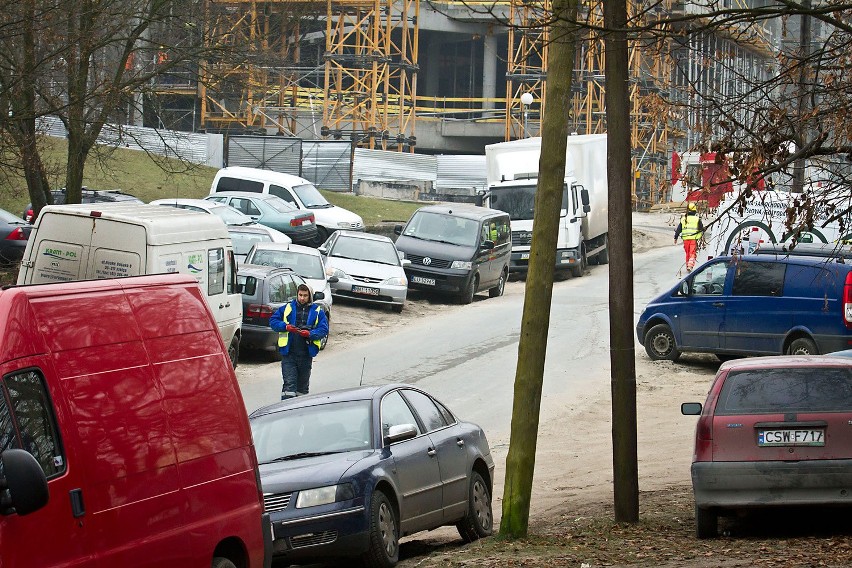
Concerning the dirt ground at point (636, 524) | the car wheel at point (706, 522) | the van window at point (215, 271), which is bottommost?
the dirt ground at point (636, 524)

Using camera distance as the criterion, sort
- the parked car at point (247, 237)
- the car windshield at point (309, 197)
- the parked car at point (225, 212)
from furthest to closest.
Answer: the car windshield at point (309, 197), the parked car at point (225, 212), the parked car at point (247, 237)

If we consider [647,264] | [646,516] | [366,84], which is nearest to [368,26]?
[366,84]

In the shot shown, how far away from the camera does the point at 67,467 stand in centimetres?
622

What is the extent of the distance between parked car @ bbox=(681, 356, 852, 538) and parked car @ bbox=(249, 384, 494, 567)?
2.05 metres

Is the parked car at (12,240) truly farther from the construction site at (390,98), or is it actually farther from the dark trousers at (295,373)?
the construction site at (390,98)

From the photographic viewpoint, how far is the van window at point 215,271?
19.2 m

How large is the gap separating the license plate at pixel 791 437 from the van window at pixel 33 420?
19.3ft

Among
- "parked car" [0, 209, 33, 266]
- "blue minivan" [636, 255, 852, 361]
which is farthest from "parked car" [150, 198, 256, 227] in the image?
"blue minivan" [636, 255, 852, 361]

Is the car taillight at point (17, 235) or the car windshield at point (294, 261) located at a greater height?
the car taillight at point (17, 235)

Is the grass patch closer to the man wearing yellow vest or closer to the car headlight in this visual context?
the man wearing yellow vest

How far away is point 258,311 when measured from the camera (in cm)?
2159

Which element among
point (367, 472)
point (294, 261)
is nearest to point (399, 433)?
point (367, 472)

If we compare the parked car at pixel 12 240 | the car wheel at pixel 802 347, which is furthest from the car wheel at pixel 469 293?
the car wheel at pixel 802 347

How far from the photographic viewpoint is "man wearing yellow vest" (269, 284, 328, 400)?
15.3 m
